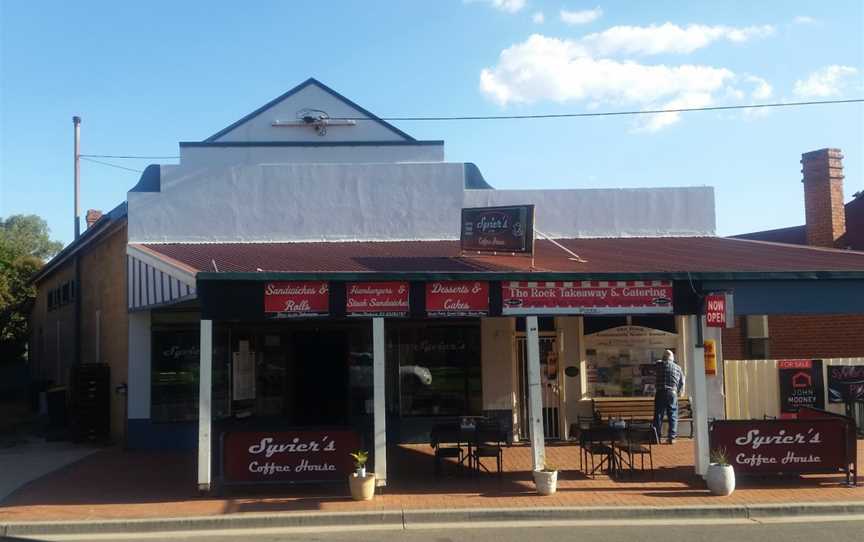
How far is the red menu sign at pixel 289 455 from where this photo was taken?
1026 cm

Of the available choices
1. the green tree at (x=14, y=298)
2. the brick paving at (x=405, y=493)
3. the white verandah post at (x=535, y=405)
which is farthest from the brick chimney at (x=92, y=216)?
the white verandah post at (x=535, y=405)

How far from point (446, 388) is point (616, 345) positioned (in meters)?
3.28

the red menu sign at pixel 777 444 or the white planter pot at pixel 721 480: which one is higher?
the red menu sign at pixel 777 444

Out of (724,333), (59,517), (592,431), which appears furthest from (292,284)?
(724,333)

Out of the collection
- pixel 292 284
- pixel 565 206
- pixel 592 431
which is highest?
pixel 565 206

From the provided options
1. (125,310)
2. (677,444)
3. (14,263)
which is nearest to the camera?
(677,444)

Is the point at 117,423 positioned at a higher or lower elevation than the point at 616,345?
lower

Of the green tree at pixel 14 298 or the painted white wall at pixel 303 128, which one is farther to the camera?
the green tree at pixel 14 298

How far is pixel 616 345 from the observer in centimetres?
1473

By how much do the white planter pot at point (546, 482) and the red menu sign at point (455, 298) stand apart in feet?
7.26

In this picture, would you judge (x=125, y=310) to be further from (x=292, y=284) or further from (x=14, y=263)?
(x=14, y=263)

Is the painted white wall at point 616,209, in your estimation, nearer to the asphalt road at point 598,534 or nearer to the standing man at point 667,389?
the standing man at point 667,389

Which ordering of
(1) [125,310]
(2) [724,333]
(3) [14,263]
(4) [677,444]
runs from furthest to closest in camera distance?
1. (3) [14,263]
2. (2) [724,333]
3. (1) [125,310]
4. (4) [677,444]

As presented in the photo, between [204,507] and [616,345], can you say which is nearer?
[204,507]
